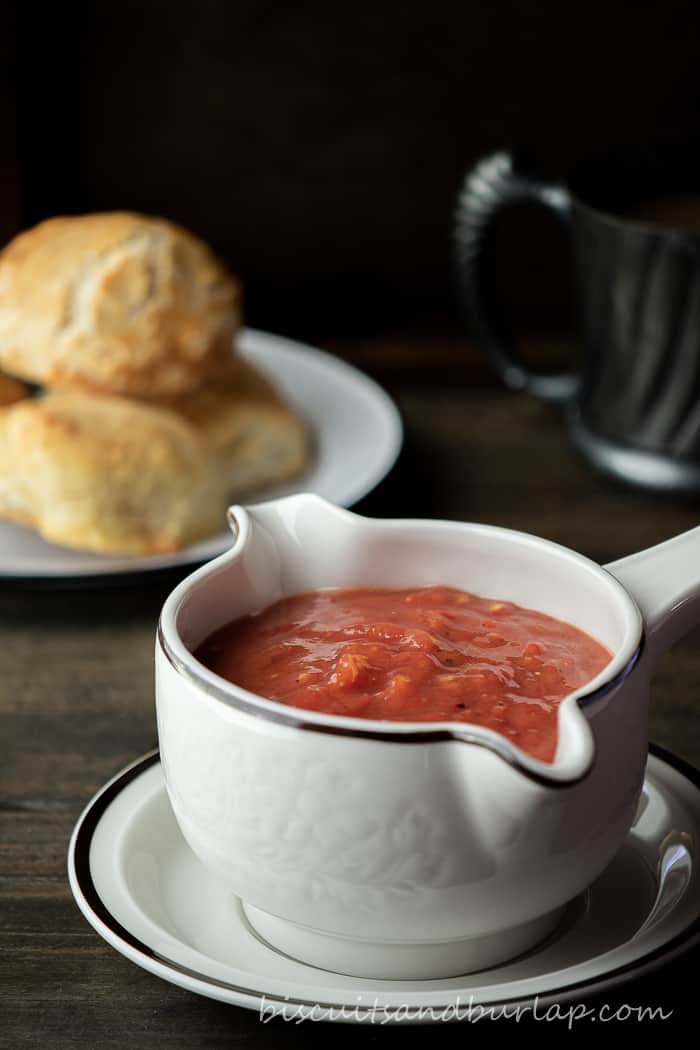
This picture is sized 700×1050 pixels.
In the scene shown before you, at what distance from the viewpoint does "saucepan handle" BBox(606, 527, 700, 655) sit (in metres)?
0.67

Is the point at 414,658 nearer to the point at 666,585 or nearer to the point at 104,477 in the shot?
the point at 666,585

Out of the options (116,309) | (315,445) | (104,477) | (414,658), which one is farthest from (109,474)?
(414,658)

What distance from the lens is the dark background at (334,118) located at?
59.1 inches

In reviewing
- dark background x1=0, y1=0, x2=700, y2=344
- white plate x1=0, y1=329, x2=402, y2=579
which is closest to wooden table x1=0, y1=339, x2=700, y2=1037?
white plate x1=0, y1=329, x2=402, y2=579

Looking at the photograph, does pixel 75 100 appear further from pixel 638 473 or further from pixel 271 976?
pixel 271 976

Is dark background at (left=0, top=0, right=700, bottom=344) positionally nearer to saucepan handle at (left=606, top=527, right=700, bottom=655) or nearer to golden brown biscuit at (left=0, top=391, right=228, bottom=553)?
golden brown biscuit at (left=0, top=391, right=228, bottom=553)

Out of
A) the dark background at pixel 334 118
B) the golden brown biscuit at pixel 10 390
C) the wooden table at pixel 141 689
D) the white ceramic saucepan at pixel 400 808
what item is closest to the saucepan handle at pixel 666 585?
the white ceramic saucepan at pixel 400 808

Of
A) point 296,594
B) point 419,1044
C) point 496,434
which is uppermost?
point 296,594

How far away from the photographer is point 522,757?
54cm

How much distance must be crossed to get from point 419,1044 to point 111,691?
44 centimetres

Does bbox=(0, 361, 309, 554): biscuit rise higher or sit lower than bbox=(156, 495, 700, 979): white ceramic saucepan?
lower

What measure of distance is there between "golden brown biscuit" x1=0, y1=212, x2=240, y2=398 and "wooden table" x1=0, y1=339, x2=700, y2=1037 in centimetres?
20

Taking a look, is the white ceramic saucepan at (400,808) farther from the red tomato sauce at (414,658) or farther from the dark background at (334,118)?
the dark background at (334,118)

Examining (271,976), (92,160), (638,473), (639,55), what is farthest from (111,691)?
(639,55)
